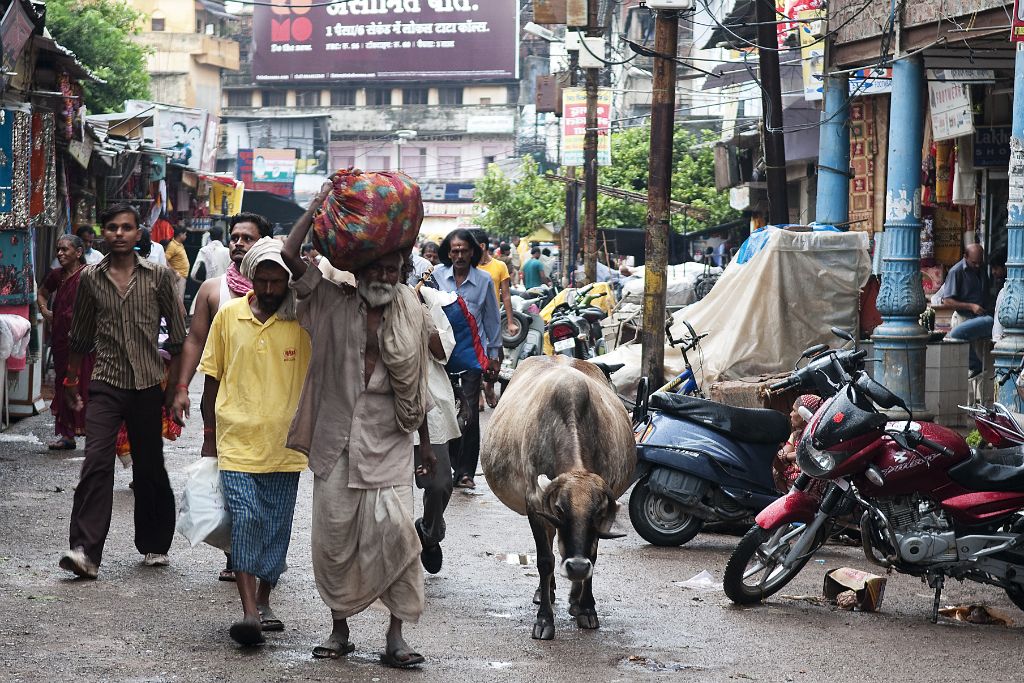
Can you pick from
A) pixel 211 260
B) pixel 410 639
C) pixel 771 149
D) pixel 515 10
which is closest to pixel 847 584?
pixel 410 639

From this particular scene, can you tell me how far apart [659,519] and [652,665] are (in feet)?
9.68

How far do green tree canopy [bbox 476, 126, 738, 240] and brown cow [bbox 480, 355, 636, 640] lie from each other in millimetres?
29317

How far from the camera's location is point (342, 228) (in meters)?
5.33

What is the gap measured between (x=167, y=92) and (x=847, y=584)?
69.1m

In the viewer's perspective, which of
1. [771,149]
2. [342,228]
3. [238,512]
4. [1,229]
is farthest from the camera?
[771,149]

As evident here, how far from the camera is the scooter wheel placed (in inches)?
337

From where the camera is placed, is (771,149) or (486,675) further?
(771,149)

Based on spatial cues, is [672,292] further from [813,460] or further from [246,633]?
[246,633]

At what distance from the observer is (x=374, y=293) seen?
554 centimetres

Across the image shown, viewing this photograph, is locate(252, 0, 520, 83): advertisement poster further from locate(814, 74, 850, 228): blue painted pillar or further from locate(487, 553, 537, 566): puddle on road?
locate(487, 553, 537, 566): puddle on road

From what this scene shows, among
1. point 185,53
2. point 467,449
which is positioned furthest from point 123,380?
point 185,53

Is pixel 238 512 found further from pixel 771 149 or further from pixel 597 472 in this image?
pixel 771 149

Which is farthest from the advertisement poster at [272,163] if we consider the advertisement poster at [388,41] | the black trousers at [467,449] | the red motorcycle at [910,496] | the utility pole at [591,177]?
the red motorcycle at [910,496]

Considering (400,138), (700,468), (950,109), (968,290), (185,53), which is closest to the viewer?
(700,468)
